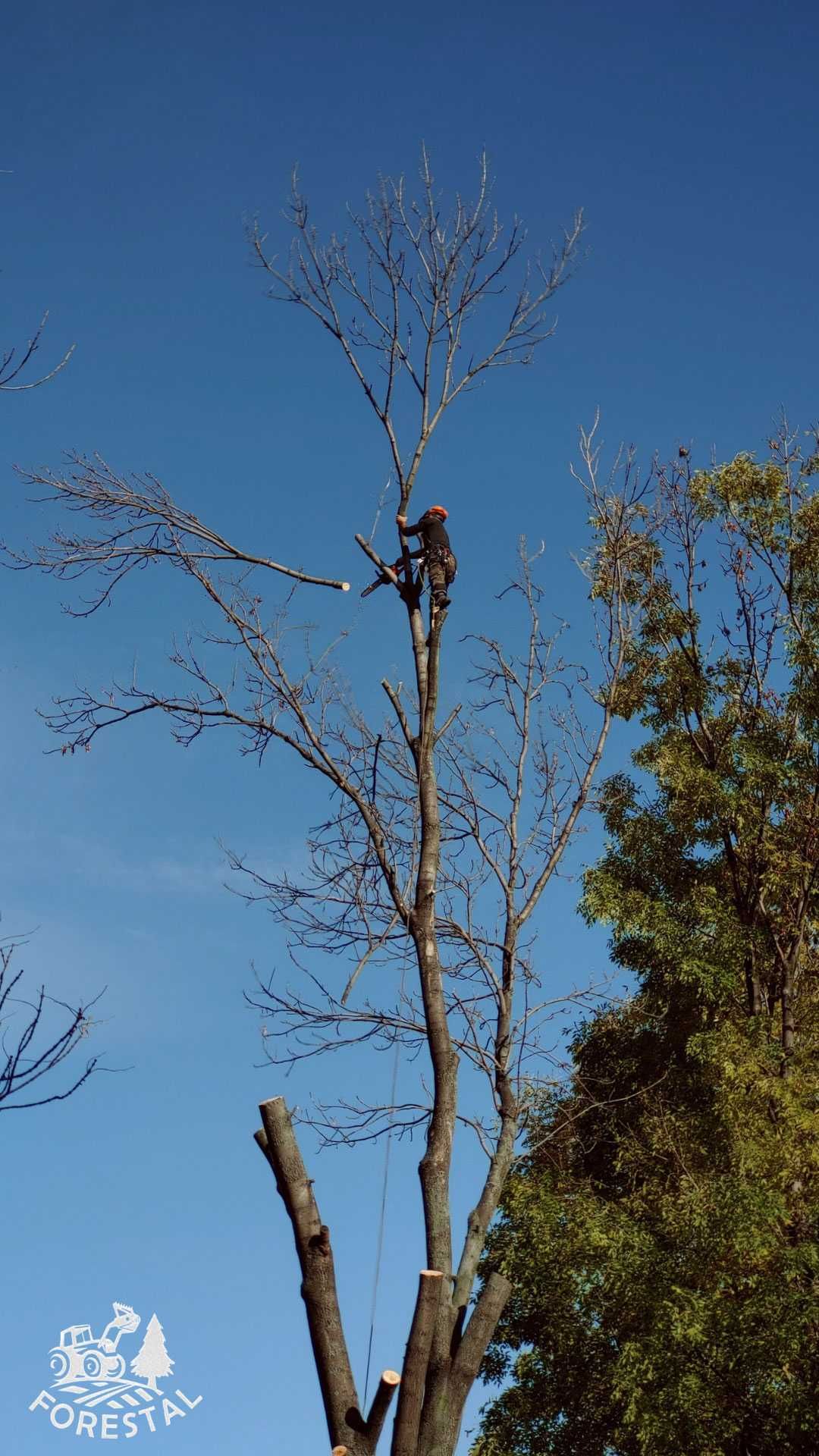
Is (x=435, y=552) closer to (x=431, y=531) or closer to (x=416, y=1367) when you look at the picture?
(x=431, y=531)

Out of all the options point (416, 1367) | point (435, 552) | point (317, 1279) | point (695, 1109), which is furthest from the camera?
point (695, 1109)

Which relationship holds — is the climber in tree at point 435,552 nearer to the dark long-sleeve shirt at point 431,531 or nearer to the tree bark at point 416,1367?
the dark long-sleeve shirt at point 431,531

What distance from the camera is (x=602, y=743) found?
882cm

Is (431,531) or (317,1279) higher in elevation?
(431,531)

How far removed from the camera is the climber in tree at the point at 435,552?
286 inches

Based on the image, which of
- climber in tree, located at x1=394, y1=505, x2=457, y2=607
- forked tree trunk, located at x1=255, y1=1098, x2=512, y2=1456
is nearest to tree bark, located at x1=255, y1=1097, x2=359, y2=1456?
forked tree trunk, located at x1=255, y1=1098, x2=512, y2=1456

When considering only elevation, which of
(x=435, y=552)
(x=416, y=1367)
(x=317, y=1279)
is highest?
(x=435, y=552)

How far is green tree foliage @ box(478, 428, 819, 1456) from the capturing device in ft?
29.0

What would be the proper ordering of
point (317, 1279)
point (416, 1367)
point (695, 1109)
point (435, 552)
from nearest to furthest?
1. point (317, 1279)
2. point (416, 1367)
3. point (435, 552)
4. point (695, 1109)

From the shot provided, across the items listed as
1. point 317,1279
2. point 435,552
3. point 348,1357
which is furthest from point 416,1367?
point 435,552

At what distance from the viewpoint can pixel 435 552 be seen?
738 cm

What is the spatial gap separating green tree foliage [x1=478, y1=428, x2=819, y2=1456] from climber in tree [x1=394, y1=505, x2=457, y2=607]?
396 cm

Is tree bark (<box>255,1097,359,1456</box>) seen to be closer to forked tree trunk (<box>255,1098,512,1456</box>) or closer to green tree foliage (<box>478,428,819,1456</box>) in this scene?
forked tree trunk (<box>255,1098,512,1456</box>)

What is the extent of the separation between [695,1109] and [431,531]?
6.10 m
